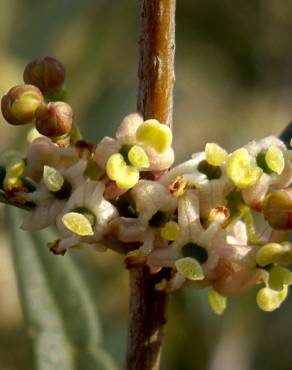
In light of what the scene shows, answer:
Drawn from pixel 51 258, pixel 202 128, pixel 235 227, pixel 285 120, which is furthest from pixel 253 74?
pixel 235 227

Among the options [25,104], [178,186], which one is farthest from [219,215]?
[25,104]

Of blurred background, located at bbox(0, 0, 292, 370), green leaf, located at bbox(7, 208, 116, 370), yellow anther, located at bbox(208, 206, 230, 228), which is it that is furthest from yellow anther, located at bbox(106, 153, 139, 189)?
blurred background, located at bbox(0, 0, 292, 370)

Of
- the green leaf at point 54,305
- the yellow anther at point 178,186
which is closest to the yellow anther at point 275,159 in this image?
the yellow anther at point 178,186

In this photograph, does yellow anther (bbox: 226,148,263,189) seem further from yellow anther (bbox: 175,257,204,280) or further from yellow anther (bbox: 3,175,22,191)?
yellow anther (bbox: 3,175,22,191)

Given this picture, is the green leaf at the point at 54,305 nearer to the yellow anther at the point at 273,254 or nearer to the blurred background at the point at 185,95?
the blurred background at the point at 185,95

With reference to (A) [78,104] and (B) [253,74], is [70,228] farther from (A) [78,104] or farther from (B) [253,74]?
(B) [253,74]

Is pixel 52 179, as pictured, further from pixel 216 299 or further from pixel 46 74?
pixel 216 299
